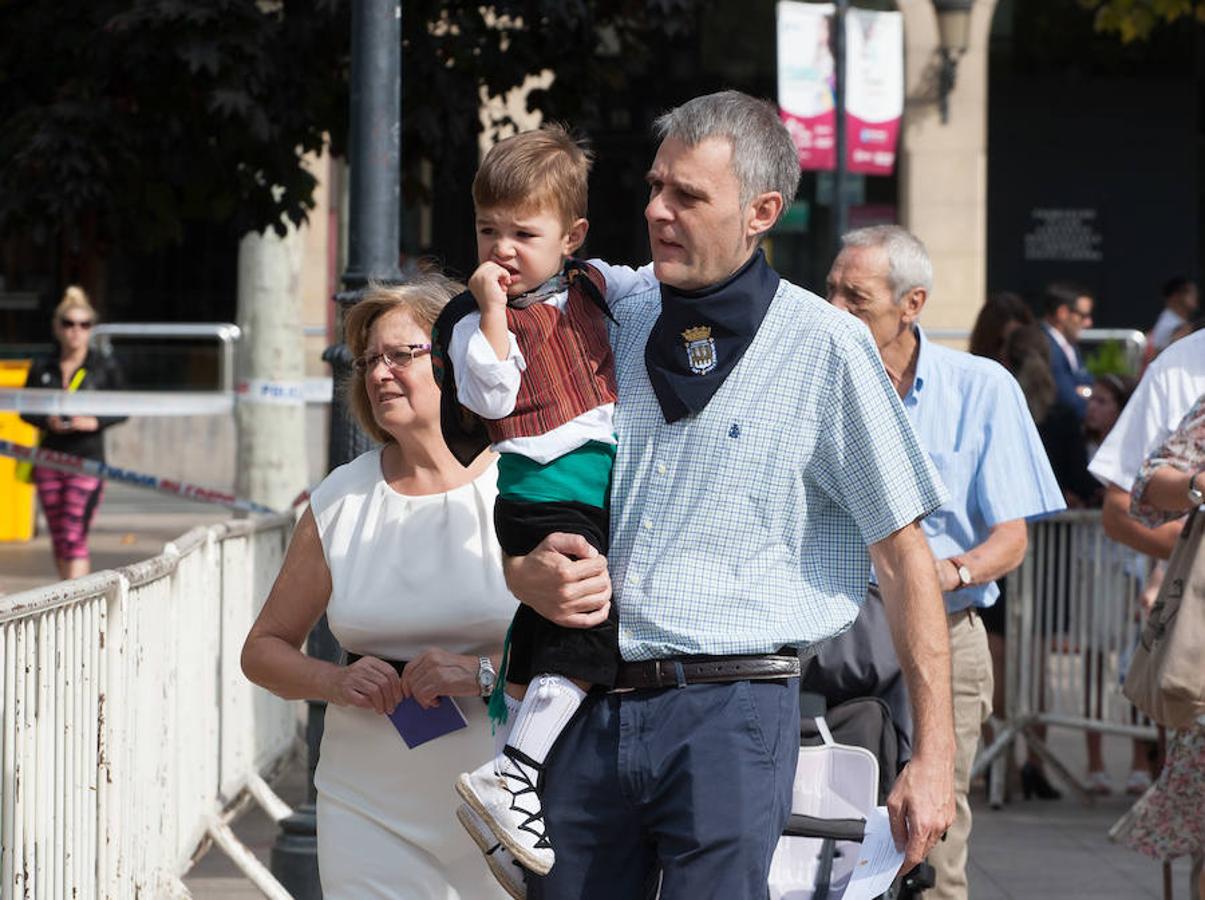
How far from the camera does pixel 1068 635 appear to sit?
9.73m

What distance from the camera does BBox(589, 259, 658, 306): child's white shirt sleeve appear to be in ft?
12.9

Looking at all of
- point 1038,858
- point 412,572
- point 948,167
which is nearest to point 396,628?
A: point 412,572

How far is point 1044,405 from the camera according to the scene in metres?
10.1

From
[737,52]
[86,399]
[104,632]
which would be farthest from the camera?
[737,52]

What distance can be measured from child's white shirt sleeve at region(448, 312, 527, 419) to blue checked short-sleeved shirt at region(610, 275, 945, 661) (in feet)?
0.69

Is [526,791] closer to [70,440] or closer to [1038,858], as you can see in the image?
[1038,858]

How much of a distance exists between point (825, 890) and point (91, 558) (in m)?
12.6

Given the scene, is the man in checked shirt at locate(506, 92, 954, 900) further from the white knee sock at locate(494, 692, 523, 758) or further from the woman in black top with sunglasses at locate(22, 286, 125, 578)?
the woman in black top with sunglasses at locate(22, 286, 125, 578)

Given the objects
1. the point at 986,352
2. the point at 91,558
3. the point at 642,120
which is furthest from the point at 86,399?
the point at 642,120

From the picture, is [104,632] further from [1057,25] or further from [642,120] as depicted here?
[1057,25]

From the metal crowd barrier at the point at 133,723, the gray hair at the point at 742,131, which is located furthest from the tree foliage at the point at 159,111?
the gray hair at the point at 742,131

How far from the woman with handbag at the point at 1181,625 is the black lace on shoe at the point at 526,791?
7.08 feet

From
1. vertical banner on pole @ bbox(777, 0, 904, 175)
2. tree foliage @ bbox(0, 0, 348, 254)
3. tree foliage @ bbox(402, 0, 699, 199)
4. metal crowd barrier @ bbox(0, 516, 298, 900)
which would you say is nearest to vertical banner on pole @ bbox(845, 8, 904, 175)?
vertical banner on pole @ bbox(777, 0, 904, 175)

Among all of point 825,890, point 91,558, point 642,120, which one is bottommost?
point 91,558
